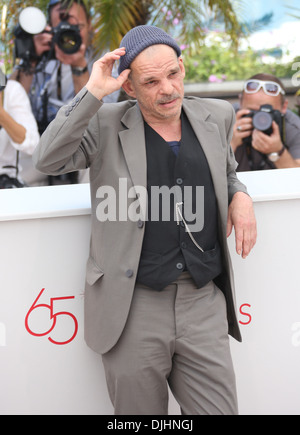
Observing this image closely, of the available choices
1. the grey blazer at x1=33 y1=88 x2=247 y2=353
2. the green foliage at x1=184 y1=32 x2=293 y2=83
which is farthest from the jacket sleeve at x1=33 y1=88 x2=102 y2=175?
the green foliage at x1=184 y1=32 x2=293 y2=83

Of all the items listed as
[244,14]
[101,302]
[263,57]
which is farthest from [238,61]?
[101,302]

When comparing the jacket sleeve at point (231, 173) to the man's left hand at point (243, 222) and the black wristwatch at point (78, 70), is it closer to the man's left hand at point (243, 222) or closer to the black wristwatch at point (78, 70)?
the man's left hand at point (243, 222)

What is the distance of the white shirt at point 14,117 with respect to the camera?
4.47m

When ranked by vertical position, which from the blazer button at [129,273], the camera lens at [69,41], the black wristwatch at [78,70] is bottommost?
the blazer button at [129,273]

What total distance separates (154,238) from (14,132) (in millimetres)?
2908

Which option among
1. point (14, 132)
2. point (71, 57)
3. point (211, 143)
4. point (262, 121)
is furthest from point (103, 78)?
point (71, 57)

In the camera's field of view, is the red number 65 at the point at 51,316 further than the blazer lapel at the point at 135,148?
Yes

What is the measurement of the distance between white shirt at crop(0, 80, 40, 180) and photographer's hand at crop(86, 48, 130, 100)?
9.45 ft

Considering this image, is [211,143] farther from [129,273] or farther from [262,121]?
[262,121]

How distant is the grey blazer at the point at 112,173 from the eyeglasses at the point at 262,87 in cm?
291

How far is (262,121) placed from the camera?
174 inches

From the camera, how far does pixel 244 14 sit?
5910 mm

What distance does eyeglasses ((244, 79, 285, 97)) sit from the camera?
15.1 ft

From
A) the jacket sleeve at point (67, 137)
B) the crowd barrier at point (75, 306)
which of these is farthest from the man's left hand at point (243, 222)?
the jacket sleeve at point (67, 137)
